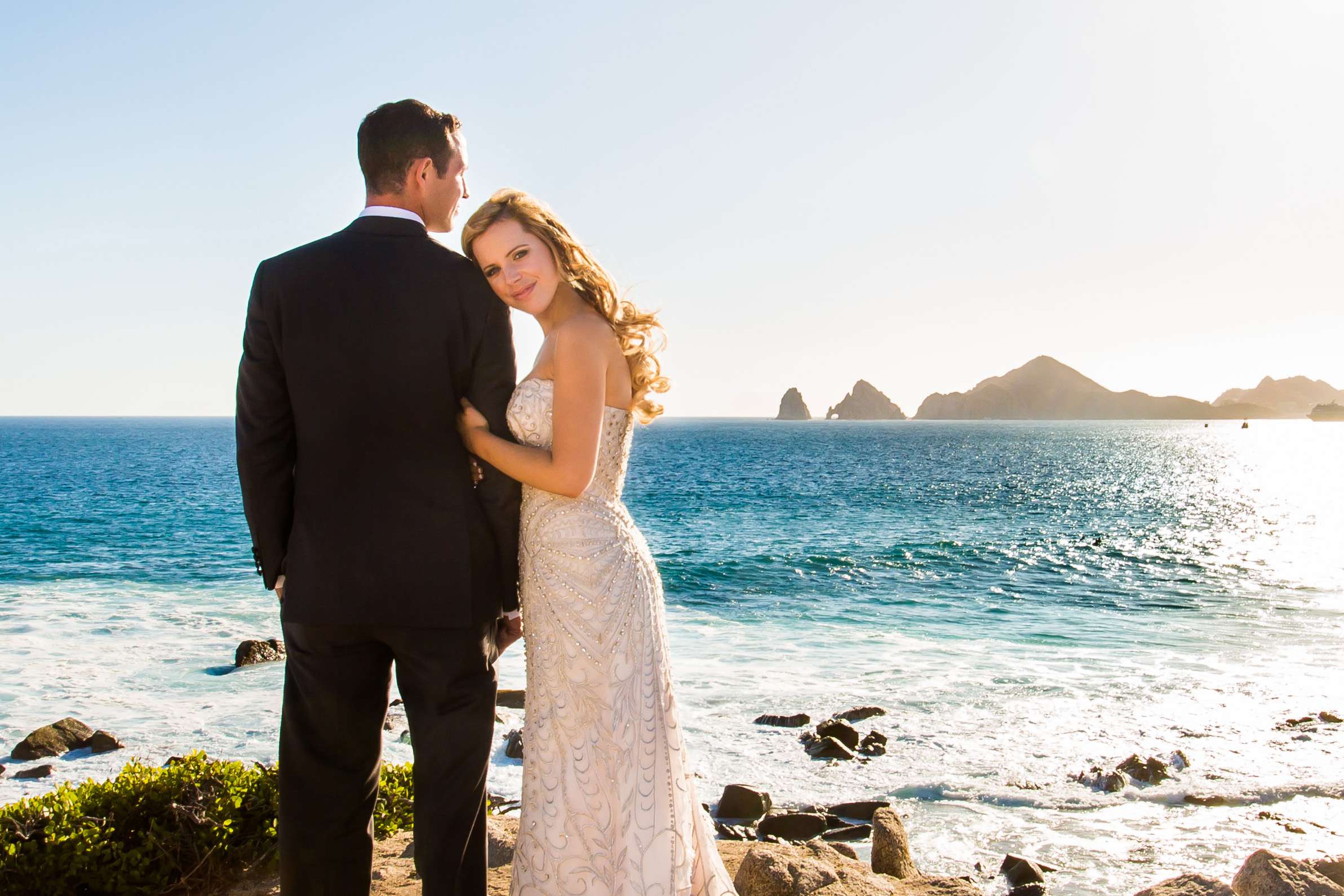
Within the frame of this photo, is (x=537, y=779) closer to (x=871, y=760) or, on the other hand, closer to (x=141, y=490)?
(x=871, y=760)

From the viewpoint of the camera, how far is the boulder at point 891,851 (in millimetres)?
5805

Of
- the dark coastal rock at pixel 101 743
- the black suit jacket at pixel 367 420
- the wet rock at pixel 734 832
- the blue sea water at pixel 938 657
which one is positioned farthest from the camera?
the dark coastal rock at pixel 101 743

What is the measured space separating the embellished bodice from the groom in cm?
25

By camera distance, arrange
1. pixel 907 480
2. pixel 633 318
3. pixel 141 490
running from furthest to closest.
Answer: pixel 907 480, pixel 141 490, pixel 633 318

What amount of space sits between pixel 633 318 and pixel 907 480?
52984mm

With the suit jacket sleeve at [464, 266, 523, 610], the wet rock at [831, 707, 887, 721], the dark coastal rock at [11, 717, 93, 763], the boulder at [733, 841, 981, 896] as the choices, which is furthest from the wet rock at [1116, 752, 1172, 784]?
the dark coastal rock at [11, 717, 93, 763]

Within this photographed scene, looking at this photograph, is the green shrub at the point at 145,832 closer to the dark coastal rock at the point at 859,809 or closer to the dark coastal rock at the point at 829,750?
the dark coastal rock at the point at 859,809

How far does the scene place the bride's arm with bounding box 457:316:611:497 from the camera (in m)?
3.36

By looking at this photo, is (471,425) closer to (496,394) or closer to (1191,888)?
(496,394)

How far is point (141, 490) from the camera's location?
152ft

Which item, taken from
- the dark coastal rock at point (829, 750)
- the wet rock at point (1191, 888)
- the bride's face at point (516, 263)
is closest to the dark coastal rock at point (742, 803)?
the dark coastal rock at point (829, 750)

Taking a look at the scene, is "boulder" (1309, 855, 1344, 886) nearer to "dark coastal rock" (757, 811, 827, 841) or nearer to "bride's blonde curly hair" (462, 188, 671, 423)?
"dark coastal rock" (757, 811, 827, 841)

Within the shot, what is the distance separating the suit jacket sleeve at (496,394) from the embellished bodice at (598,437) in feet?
0.47

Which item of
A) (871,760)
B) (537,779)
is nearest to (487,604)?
(537,779)
